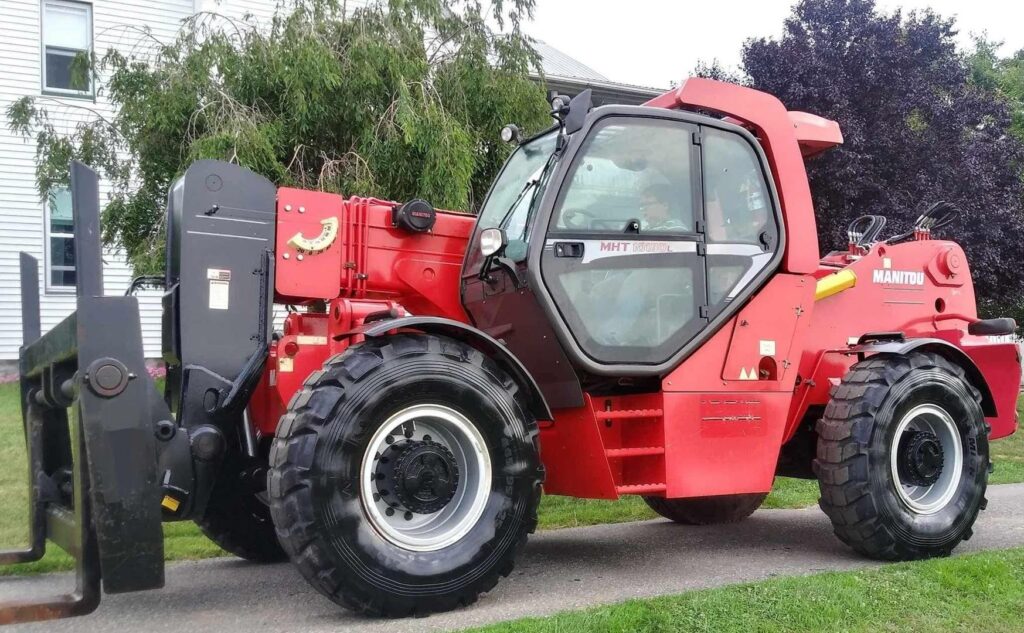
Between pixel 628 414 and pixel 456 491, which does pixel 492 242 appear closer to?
pixel 628 414

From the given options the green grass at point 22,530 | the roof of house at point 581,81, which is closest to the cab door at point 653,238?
the green grass at point 22,530

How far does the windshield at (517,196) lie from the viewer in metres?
5.26

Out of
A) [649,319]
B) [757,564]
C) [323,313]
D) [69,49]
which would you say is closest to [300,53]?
[323,313]

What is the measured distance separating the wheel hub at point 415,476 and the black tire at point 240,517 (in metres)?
0.97

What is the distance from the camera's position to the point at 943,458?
19.8 feet

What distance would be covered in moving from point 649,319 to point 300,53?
6263mm

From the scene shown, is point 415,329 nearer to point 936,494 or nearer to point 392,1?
point 936,494

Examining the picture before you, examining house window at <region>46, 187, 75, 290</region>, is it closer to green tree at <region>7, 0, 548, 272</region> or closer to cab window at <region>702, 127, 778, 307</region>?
green tree at <region>7, 0, 548, 272</region>

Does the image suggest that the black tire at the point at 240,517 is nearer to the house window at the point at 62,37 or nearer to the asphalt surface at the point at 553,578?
the asphalt surface at the point at 553,578

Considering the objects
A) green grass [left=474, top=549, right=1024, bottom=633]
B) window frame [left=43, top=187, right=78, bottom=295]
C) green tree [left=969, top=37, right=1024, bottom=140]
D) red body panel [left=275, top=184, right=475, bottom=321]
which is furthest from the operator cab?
green tree [left=969, top=37, right=1024, bottom=140]

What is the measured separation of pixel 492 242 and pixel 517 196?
1.55 feet

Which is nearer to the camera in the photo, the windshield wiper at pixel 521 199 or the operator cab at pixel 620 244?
the operator cab at pixel 620 244

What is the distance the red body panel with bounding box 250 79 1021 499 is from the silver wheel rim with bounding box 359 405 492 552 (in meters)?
0.64

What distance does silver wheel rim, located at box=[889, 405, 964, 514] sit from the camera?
5.84m
